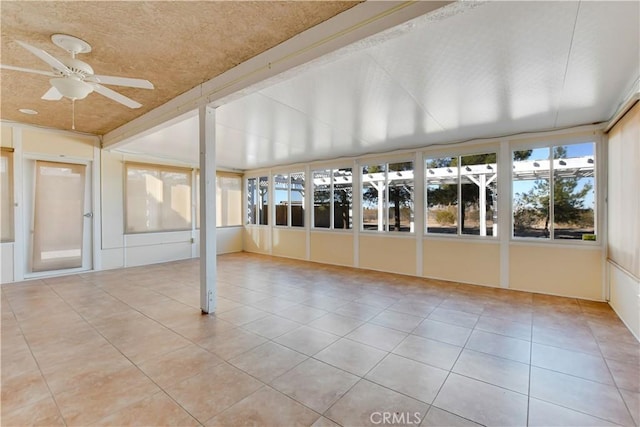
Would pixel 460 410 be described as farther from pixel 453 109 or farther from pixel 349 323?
pixel 453 109

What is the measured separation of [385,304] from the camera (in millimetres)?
3951

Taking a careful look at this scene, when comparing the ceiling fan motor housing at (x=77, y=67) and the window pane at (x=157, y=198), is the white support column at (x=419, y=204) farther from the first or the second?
the window pane at (x=157, y=198)

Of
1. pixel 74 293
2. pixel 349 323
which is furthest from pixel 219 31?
pixel 74 293

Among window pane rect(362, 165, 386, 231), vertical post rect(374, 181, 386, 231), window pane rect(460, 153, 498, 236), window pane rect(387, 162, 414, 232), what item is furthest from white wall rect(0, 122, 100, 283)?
window pane rect(460, 153, 498, 236)

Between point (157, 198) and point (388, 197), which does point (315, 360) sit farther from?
point (157, 198)

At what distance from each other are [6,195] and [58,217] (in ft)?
2.54

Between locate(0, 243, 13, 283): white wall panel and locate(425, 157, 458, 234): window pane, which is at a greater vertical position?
locate(425, 157, 458, 234): window pane

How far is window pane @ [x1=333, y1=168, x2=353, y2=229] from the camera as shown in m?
6.73

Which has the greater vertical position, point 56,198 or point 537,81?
point 537,81

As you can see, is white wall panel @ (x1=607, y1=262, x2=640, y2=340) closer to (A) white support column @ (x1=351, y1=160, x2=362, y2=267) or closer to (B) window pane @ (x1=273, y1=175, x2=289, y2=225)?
(A) white support column @ (x1=351, y1=160, x2=362, y2=267)

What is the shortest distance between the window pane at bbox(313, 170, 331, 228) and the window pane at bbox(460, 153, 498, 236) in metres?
3.04

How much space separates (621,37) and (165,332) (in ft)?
15.1

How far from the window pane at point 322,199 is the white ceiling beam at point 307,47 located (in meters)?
3.97

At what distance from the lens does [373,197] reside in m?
6.36
